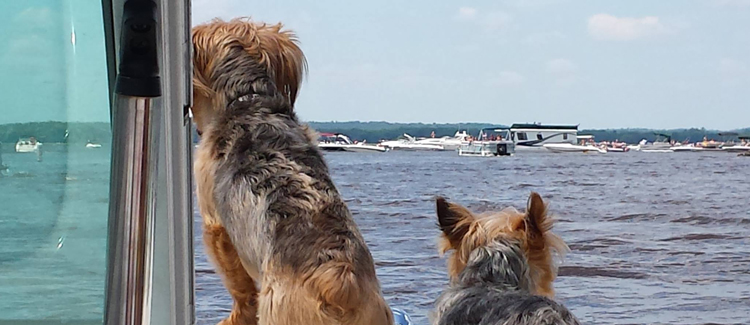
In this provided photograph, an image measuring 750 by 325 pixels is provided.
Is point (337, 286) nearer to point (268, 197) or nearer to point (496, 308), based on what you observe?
point (268, 197)

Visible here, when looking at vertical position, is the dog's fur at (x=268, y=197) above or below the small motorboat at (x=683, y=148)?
above

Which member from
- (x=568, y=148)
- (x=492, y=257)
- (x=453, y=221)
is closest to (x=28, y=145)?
(x=492, y=257)

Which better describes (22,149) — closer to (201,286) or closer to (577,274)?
(201,286)

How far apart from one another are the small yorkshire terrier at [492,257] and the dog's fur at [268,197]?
44cm

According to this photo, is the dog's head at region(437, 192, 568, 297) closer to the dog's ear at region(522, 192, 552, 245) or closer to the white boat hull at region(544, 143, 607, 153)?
the dog's ear at region(522, 192, 552, 245)

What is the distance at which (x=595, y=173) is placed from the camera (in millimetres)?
26484

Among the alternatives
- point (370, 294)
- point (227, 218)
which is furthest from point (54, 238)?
point (227, 218)

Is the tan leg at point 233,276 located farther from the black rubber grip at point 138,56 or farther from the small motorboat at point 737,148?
the small motorboat at point 737,148

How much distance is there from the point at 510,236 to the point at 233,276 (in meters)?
0.96

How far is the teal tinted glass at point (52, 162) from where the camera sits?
102 centimetres

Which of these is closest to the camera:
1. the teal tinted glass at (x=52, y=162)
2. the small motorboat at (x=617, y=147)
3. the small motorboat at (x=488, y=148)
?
the teal tinted glass at (x=52, y=162)

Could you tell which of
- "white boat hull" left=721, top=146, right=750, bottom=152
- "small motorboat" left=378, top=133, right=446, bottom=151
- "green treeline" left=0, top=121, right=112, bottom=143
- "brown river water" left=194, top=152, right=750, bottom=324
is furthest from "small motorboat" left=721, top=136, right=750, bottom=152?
"green treeline" left=0, top=121, right=112, bottom=143

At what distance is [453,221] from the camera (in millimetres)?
2977

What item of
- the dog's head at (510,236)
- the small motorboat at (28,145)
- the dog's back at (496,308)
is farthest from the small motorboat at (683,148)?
the small motorboat at (28,145)
